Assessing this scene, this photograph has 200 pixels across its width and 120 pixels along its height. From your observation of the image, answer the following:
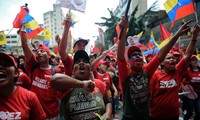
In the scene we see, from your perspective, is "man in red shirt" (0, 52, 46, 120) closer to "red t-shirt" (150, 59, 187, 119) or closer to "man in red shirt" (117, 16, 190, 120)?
"man in red shirt" (117, 16, 190, 120)

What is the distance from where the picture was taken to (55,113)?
3650 millimetres

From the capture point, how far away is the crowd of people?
81.8 inches

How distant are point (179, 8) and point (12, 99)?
4130 millimetres

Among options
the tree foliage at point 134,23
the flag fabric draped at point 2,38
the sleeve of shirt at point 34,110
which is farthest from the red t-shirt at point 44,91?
the tree foliage at point 134,23

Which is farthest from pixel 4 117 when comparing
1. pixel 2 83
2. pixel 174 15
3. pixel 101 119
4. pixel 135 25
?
pixel 135 25

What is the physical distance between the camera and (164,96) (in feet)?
11.9

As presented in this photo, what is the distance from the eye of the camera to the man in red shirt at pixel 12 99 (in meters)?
1.96

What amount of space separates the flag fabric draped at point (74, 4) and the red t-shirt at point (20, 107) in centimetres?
211

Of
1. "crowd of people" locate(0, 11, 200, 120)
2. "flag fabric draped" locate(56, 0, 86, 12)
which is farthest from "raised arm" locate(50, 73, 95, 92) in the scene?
"flag fabric draped" locate(56, 0, 86, 12)

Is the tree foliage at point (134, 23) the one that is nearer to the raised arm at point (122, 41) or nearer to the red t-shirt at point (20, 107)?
the raised arm at point (122, 41)

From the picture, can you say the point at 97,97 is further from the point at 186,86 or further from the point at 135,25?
the point at 135,25

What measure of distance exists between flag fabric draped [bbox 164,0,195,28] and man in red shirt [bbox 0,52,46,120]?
3.91 metres

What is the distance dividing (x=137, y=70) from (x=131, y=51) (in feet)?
1.12

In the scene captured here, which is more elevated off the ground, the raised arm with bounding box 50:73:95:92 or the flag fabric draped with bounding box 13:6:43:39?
the flag fabric draped with bounding box 13:6:43:39
